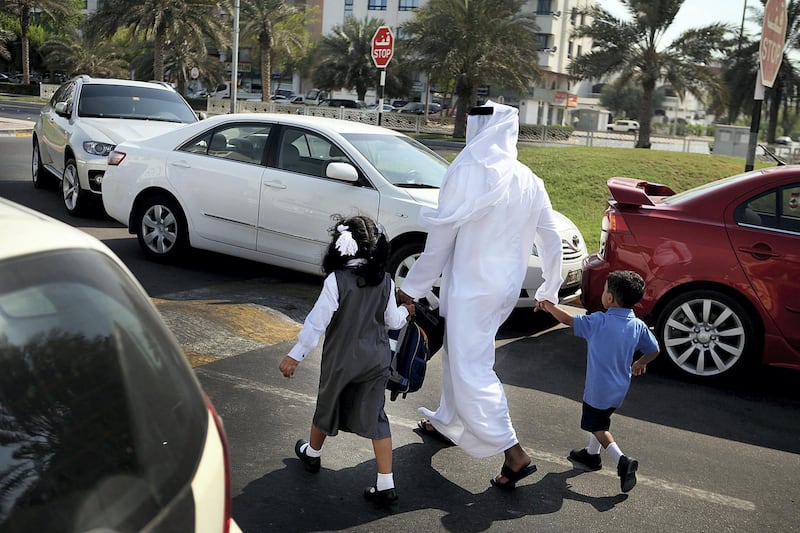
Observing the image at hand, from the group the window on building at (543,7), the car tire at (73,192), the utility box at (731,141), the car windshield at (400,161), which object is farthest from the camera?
the window on building at (543,7)

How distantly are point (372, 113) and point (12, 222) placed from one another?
40.5m

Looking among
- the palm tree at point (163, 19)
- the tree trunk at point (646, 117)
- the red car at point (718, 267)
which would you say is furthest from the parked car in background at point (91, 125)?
the palm tree at point (163, 19)

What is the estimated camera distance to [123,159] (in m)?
8.94

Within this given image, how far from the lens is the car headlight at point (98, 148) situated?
1083 cm

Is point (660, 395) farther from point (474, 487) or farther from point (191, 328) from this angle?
point (191, 328)

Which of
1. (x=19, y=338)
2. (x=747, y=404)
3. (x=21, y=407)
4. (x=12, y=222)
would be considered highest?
(x=12, y=222)

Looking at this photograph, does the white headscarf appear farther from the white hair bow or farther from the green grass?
the green grass

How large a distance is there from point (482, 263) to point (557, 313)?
50 cm

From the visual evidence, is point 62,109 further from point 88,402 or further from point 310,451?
point 88,402

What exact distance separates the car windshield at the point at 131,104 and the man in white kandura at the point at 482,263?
869cm

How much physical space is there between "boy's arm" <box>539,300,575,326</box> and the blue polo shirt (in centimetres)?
4

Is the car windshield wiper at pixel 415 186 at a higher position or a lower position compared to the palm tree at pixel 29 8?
lower

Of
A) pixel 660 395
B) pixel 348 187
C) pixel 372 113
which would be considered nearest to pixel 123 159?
pixel 348 187

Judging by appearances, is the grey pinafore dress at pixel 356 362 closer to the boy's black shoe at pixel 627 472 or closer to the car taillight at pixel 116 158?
the boy's black shoe at pixel 627 472
